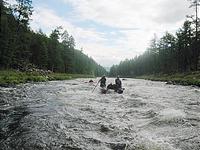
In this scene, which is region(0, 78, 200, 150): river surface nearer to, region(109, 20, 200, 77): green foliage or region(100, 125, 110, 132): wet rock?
region(100, 125, 110, 132): wet rock

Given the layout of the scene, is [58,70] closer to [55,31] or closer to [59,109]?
[55,31]

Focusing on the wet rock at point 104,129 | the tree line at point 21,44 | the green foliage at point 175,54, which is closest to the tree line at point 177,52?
the green foliage at point 175,54

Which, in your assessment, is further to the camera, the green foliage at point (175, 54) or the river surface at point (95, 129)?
the green foliage at point (175, 54)

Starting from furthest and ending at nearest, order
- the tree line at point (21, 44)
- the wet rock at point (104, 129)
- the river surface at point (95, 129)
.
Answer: the tree line at point (21, 44), the wet rock at point (104, 129), the river surface at point (95, 129)

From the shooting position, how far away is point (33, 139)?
321 inches

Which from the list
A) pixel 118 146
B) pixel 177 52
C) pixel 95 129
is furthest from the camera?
pixel 177 52

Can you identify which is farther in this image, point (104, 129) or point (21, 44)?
point (21, 44)

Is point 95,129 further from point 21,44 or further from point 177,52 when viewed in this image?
point 177,52

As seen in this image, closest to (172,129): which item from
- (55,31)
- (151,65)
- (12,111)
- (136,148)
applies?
(136,148)

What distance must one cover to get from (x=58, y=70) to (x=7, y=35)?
41054 millimetres

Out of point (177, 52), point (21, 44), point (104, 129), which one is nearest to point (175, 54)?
point (177, 52)

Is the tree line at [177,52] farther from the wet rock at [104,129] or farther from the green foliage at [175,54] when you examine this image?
the wet rock at [104,129]

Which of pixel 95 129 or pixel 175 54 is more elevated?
pixel 175 54

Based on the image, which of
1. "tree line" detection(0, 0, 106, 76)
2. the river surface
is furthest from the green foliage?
the river surface
